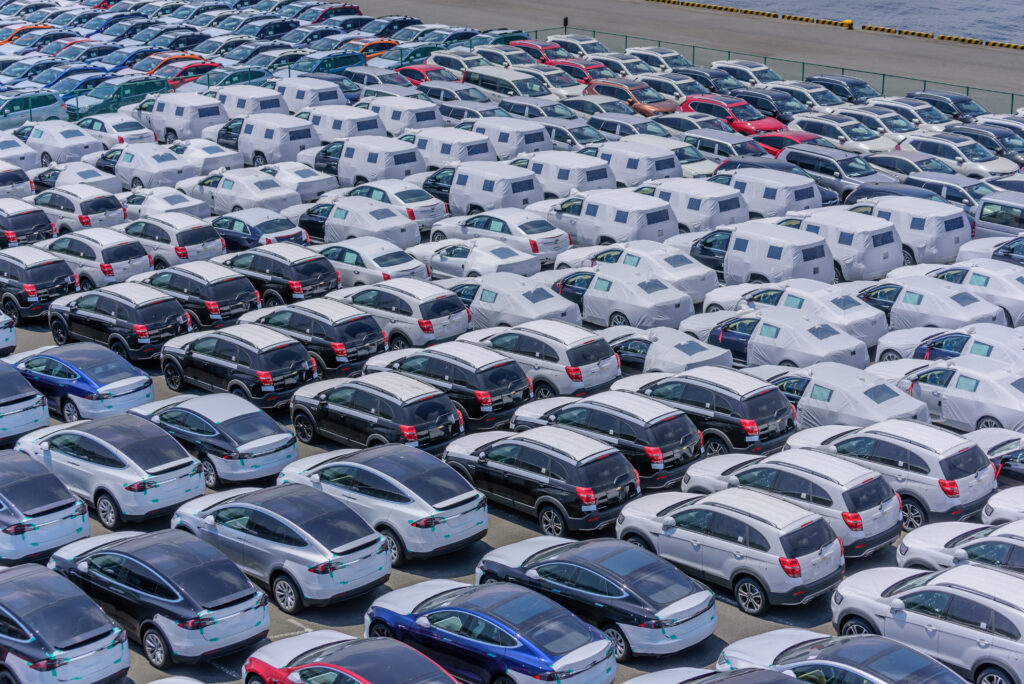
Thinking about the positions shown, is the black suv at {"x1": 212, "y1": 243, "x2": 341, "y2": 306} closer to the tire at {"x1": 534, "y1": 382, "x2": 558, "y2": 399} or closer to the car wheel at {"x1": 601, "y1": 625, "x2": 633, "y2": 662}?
the tire at {"x1": 534, "y1": 382, "x2": 558, "y2": 399}

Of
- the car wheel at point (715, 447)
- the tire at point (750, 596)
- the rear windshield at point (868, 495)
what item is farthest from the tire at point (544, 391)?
the tire at point (750, 596)

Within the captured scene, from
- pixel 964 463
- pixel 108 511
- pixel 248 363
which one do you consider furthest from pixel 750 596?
pixel 248 363

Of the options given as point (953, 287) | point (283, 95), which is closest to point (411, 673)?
point (953, 287)

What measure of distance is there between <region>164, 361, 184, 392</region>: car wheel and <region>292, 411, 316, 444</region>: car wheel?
3187 millimetres

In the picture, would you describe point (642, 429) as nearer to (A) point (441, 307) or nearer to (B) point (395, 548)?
(B) point (395, 548)

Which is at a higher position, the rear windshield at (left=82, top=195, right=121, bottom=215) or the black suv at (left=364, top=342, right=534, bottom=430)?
the rear windshield at (left=82, top=195, right=121, bottom=215)

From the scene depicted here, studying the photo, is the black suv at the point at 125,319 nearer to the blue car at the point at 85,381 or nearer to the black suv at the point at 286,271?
the blue car at the point at 85,381

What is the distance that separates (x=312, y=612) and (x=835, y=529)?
25.4 feet

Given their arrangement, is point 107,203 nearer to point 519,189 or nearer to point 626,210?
point 519,189

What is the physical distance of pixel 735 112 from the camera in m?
46.9

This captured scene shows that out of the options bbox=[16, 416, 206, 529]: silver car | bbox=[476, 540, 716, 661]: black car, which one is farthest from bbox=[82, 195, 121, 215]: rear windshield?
bbox=[476, 540, 716, 661]: black car

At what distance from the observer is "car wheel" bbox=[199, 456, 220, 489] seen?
21.6 meters

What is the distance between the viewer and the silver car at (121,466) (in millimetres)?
20047

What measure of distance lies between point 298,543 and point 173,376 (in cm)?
904
